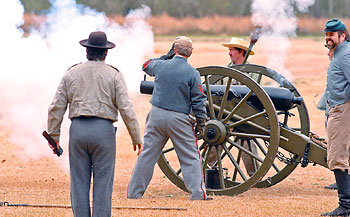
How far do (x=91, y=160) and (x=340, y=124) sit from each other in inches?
90.7

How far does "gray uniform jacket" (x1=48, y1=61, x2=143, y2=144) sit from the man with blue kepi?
190 centimetres

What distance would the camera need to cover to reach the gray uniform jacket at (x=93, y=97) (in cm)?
584

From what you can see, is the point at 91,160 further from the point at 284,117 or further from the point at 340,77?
the point at 284,117

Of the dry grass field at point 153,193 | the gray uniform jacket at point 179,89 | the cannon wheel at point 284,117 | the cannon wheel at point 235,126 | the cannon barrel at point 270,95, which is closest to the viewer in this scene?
the dry grass field at point 153,193

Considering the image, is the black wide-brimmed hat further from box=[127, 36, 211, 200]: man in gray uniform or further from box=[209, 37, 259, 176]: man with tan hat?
box=[209, 37, 259, 176]: man with tan hat

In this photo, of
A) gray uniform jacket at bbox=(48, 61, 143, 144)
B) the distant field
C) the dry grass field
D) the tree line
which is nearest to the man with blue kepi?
the dry grass field

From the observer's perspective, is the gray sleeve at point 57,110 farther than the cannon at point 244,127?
No

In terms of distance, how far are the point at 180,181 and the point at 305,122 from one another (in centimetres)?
169

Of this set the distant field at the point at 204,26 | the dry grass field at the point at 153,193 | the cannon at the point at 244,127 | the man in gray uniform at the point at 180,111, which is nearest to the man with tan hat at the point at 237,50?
the cannon at the point at 244,127

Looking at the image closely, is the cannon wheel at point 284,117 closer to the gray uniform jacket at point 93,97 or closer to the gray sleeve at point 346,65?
the gray sleeve at point 346,65

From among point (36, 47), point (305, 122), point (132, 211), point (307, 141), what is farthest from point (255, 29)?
point (132, 211)

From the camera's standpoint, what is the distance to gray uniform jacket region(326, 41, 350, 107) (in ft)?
22.0

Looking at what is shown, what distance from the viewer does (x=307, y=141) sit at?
783 cm

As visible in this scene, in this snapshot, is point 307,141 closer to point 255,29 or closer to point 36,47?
point 255,29
